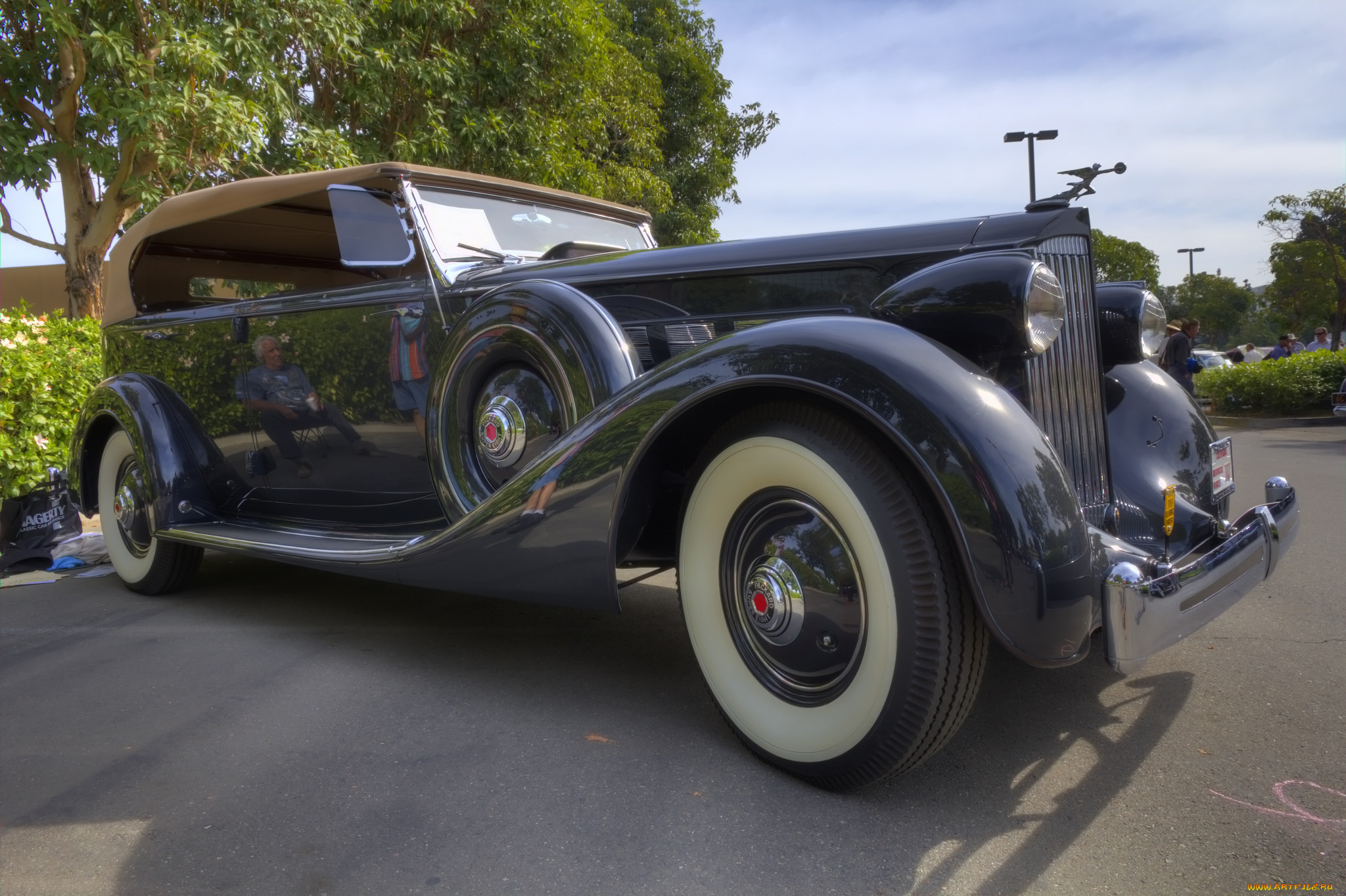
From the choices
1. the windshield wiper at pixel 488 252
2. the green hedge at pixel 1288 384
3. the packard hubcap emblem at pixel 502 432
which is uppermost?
the windshield wiper at pixel 488 252

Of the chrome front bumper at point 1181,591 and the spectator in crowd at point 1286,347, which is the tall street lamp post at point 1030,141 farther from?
the chrome front bumper at point 1181,591

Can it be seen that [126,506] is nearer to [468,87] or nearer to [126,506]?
[126,506]

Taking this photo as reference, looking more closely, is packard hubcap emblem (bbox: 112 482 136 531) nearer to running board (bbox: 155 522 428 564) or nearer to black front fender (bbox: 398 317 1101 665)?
running board (bbox: 155 522 428 564)

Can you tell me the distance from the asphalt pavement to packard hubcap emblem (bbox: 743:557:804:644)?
1.08 ft

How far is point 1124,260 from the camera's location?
41219 millimetres

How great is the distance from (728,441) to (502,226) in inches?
78.1

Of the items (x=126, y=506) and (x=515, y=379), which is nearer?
(x=515, y=379)

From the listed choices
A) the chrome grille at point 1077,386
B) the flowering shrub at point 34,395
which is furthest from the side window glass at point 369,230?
the flowering shrub at point 34,395

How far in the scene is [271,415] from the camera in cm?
383

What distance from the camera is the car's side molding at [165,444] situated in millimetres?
3814

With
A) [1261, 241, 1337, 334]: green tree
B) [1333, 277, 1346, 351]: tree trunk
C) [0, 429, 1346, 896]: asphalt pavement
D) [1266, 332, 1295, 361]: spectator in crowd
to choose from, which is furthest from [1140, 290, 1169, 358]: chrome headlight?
[1261, 241, 1337, 334]: green tree

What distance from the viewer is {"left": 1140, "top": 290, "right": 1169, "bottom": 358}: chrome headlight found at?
3078 mm

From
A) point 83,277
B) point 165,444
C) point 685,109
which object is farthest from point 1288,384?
point 83,277

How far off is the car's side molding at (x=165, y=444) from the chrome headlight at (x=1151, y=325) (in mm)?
3637
